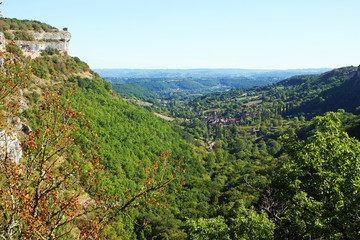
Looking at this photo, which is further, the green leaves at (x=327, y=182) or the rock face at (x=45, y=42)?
the rock face at (x=45, y=42)

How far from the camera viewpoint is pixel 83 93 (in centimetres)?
10044

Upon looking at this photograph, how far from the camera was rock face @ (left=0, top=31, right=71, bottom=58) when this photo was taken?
9403 cm

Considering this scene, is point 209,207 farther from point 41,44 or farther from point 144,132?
point 41,44

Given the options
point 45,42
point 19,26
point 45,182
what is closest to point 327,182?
point 45,182

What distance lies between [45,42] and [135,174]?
7758 cm

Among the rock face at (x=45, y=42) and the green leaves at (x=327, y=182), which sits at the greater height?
the rock face at (x=45, y=42)

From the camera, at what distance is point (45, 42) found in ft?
348

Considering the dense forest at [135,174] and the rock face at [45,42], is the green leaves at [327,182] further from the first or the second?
the rock face at [45,42]

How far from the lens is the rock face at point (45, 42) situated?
94.0m

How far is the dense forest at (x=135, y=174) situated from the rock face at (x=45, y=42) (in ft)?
12.6

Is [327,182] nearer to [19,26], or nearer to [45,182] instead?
[45,182]

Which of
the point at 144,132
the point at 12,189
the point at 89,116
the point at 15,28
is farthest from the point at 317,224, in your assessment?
the point at 15,28

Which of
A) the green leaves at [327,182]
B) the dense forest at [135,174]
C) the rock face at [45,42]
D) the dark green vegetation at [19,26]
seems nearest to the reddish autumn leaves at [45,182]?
the dense forest at [135,174]

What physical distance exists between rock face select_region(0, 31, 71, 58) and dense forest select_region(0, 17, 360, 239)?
385 cm
